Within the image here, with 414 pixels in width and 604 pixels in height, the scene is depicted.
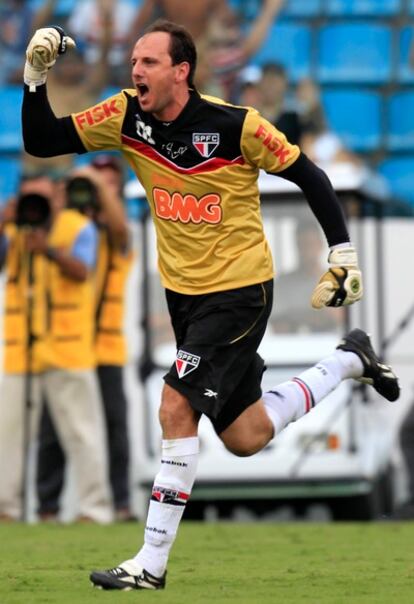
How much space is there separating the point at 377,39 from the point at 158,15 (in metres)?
2.22

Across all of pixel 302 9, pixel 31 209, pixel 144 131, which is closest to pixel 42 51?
pixel 144 131

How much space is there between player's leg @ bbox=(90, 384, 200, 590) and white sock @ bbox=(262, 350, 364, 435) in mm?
675

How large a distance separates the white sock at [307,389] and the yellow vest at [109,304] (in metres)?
3.77

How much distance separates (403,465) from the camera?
10.9m

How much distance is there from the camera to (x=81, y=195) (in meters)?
10.5

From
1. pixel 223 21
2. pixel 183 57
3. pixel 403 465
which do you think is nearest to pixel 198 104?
pixel 183 57

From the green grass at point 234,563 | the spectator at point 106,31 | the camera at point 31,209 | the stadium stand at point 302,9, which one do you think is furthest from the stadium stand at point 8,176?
the green grass at point 234,563

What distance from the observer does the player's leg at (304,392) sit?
625 cm

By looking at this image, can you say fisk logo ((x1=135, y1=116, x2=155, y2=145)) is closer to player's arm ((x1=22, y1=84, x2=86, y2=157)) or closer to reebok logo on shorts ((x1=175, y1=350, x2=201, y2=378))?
player's arm ((x1=22, y1=84, x2=86, y2=157))

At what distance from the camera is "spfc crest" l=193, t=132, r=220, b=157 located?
5.94 meters

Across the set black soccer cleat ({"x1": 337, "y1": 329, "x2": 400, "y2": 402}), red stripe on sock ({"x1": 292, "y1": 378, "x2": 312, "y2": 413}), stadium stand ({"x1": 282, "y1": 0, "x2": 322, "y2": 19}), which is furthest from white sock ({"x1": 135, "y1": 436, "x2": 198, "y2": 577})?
stadium stand ({"x1": 282, "y1": 0, "x2": 322, "y2": 19})

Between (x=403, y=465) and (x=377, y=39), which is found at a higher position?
(x=377, y=39)

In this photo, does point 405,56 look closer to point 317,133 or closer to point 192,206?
point 317,133

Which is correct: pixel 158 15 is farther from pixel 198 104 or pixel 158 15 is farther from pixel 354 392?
pixel 198 104
